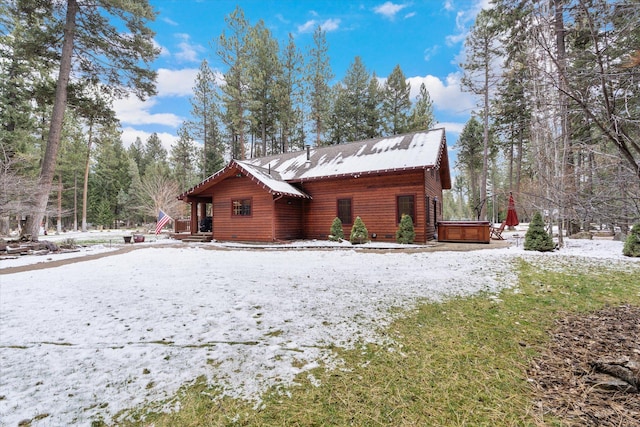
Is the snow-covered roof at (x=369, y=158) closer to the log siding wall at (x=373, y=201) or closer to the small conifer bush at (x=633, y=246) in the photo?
the log siding wall at (x=373, y=201)

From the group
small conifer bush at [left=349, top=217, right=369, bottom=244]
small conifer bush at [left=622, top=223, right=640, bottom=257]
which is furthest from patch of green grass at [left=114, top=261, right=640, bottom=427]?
small conifer bush at [left=349, top=217, right=369, bottom=244]

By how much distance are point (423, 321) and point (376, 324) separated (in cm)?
61

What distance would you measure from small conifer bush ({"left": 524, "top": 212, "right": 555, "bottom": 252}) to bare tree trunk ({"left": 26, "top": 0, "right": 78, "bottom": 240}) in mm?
18738

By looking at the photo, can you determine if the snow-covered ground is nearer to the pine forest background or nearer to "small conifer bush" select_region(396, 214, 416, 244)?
the pine forest background

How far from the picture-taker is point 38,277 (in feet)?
19.3

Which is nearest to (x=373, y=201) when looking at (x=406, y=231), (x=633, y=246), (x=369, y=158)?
(x=406, y=231)

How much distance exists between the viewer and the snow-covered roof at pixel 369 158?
12195 mm

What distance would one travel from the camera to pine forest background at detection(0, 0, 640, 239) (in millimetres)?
2369

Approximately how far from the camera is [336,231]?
12562mm

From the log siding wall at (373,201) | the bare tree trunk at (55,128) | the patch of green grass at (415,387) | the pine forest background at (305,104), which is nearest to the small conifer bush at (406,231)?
the log siding wall at (373,201)

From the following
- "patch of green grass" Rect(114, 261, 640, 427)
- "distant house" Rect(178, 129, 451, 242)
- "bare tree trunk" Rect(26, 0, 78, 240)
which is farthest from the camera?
"distant house" Rect(178, 129, 451, 242)

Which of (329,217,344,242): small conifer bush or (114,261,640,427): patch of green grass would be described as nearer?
(114,261,640,427): patch of green grass

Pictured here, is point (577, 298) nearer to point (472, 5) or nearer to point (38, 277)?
point (472, 5)

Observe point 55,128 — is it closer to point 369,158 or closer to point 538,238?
point 369,158
